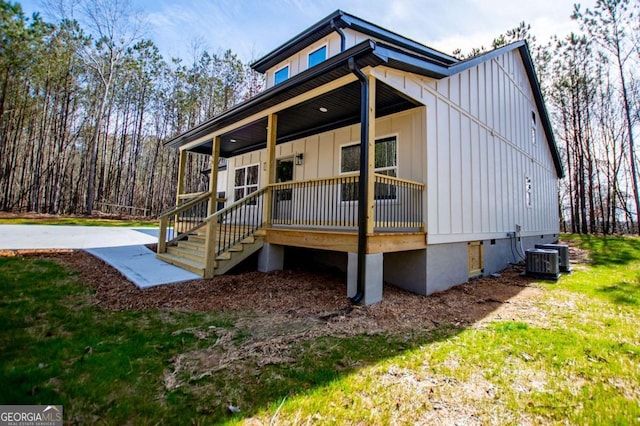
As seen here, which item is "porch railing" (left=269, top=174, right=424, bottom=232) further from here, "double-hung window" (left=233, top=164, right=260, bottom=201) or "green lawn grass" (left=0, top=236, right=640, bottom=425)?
"double-hung window" (left=233, top=164, right=260, bottom=201)

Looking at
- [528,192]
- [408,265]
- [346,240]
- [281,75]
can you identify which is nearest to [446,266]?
[408,265]

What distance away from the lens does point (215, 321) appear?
4.00m

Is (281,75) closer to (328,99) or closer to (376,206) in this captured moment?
(328,99)

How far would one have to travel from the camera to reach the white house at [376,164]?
5098 millimetres

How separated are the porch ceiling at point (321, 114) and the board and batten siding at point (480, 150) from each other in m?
0.57

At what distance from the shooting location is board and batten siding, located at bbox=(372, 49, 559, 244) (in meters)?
6.19

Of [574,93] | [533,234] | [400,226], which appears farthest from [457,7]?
[574,93]

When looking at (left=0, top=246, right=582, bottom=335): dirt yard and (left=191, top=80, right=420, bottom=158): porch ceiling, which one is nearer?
(left=0, top=246, right=582, bottom=335): dirt yard

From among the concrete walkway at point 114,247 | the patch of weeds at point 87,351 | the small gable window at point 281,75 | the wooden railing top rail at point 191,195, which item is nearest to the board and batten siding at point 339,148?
the wooden railing top rail at point 191,195

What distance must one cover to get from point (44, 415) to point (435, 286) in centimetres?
588

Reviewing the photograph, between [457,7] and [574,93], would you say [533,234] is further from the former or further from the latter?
[574,93]

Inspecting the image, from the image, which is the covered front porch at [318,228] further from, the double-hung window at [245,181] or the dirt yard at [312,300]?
the double-hung window at [245,181]

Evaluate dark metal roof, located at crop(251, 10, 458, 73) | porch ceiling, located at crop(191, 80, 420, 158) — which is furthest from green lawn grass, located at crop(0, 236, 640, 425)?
dark metal roof, located at crop(251, 10, 458, 73)

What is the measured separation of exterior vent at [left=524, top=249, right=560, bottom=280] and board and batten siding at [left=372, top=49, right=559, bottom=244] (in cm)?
108
